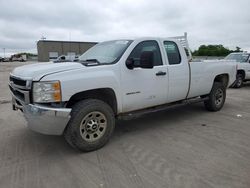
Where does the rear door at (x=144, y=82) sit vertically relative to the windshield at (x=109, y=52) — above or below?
below

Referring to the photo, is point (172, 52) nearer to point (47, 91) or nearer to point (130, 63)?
point (130, 63)

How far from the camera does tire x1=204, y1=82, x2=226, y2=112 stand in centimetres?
632

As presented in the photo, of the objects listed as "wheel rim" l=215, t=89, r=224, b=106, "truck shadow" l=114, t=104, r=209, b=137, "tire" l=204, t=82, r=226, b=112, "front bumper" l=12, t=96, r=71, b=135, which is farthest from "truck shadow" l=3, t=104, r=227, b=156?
"front bumper" l=12, t=96, r=71, b=135

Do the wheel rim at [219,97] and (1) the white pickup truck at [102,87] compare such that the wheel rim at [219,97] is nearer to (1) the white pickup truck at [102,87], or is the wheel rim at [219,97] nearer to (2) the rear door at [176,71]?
(1) the white pickup truck at [102,87]

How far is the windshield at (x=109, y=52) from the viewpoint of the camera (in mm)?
4312

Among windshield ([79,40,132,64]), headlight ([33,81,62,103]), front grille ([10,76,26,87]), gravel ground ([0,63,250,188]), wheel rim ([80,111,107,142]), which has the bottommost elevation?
gravel ground ([0,63,250,188])

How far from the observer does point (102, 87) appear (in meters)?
3.90

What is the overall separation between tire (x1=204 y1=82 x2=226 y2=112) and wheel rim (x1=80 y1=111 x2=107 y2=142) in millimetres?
3518

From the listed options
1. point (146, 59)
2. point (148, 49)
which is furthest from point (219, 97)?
point (146, 59)

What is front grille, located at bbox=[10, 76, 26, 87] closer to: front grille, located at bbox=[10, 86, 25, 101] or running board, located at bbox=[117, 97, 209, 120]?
front grille, located at bbox=[10, 86, 25, 101]

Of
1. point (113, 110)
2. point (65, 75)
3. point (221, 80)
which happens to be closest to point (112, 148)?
point (113, 110)

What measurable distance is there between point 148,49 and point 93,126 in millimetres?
1949

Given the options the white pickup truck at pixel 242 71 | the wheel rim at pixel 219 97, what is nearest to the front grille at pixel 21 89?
the wheel rim at pixel 219 97

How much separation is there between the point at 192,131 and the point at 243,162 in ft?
4.81
